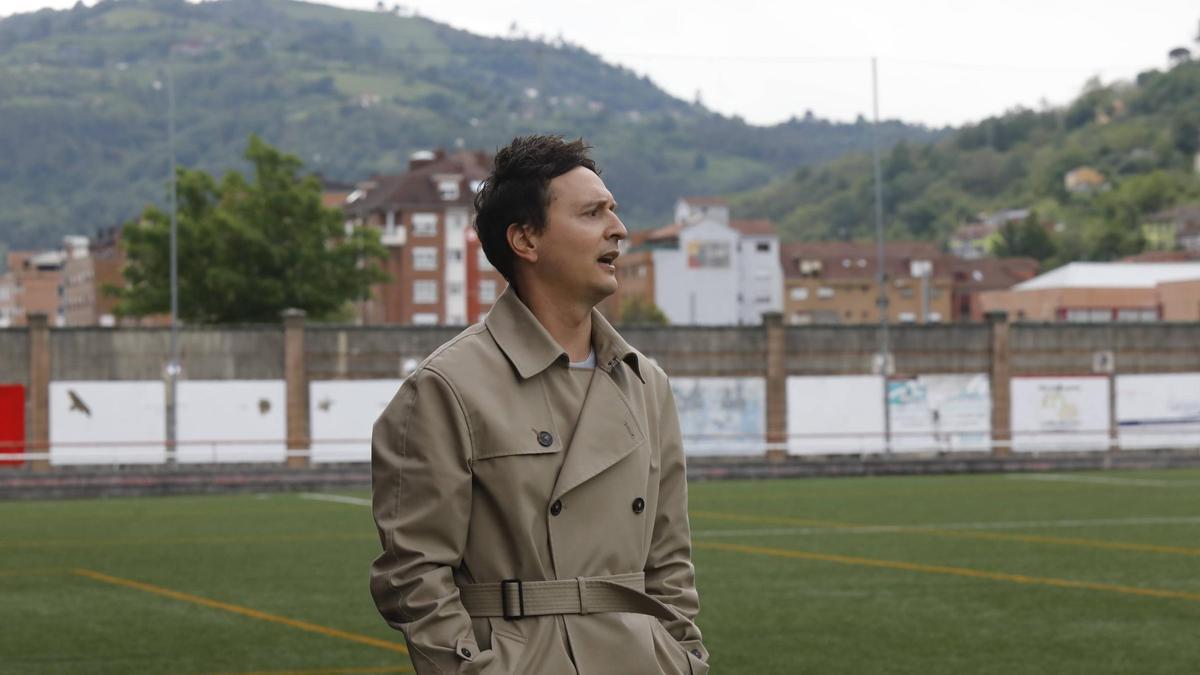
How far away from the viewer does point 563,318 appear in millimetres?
4625

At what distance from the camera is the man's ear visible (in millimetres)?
4609

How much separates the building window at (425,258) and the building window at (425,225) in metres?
0.97

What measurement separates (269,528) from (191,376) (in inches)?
951

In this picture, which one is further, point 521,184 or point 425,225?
point 425,225

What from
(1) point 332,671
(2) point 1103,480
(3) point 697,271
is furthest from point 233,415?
(3) point 697,271

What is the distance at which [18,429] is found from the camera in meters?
49.9

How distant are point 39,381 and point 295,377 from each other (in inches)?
256

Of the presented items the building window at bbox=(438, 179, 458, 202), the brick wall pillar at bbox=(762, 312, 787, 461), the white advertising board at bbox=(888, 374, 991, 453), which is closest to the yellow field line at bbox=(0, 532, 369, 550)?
the brick wall pillar at bbox=(762, 312, 787, 461)

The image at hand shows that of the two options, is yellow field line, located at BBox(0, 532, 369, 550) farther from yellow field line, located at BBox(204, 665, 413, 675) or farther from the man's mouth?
the man's mouth

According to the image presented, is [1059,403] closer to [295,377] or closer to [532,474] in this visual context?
[295,377]

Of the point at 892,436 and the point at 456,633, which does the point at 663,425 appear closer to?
the point at 456,633

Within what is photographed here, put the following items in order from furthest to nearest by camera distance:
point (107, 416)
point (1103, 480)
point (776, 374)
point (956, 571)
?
point (776, 374)
point (107, 416)
point (1103, 480)
point (956, 571)

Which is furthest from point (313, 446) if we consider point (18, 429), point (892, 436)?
point (892, 436)

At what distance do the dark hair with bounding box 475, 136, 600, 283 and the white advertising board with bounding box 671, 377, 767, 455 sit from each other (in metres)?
49.1
